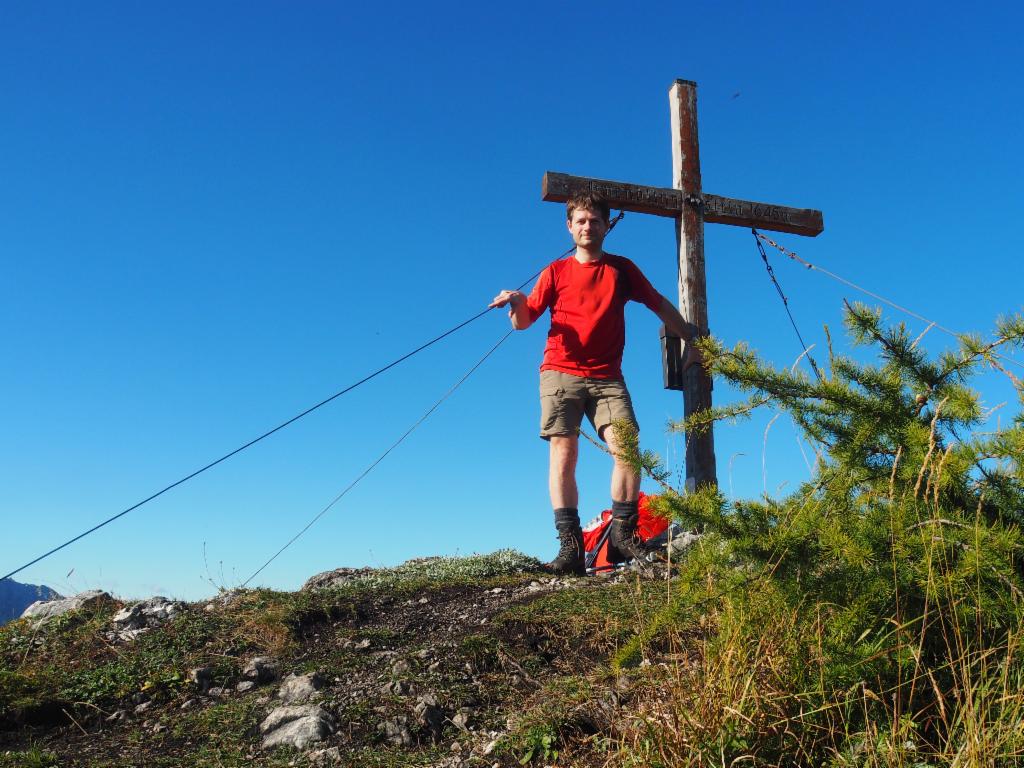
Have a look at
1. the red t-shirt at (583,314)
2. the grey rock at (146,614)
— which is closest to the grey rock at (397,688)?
the grey rock at (146,614)

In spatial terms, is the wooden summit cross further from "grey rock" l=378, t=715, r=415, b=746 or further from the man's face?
"grey rock" l=378, t=715, r=415, b=746

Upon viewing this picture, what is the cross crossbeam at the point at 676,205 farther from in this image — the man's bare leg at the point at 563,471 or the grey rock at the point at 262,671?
the grey rock at the point at 262,671

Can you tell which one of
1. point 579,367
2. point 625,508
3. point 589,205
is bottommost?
point 625,508

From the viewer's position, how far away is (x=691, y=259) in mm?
8859

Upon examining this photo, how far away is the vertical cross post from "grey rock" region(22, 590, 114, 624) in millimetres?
5352

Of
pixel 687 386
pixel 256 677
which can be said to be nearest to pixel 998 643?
pixel 256 677

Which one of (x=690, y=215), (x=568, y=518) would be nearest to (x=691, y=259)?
(x=690, y=215)

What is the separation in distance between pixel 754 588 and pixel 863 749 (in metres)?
0.63

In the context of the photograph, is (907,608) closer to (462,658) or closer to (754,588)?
(754,588)

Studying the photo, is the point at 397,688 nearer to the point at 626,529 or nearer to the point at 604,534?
the point at 626,529

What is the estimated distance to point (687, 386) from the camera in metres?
8.46

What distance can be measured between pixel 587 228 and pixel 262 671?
422 centimetres

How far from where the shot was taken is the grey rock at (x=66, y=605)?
682 cm

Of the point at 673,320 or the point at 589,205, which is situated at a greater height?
the point at 589,205
